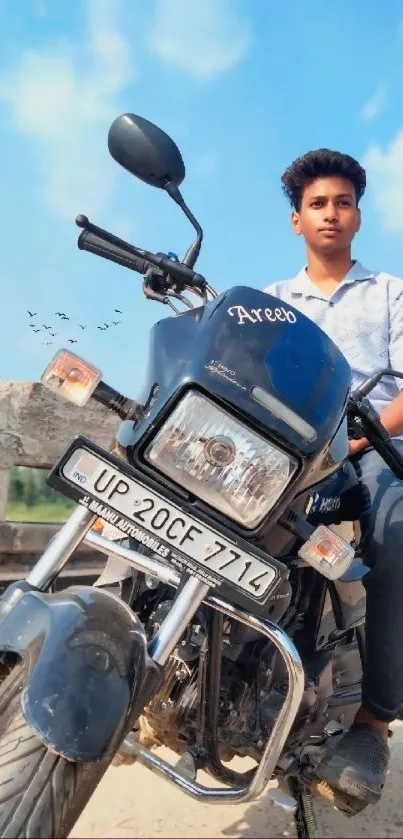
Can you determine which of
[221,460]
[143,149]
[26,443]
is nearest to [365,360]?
[143,149]

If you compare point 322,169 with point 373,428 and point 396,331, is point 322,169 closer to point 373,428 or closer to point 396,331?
point 396,331

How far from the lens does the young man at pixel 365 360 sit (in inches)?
76.1

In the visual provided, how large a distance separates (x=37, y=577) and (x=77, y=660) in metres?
0.25

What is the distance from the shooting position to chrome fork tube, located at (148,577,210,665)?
1.35 metres

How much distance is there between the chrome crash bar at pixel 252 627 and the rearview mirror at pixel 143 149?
863 millimetres

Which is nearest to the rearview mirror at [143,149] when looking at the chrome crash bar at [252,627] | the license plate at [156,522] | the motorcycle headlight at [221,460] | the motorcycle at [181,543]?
the motorcycle at [181,543]

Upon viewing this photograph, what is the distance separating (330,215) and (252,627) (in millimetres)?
1650

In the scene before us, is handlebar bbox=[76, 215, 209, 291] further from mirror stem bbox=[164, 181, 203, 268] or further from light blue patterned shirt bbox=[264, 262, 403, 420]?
light blue patterned shirt bbox=[264, 262, 403, 420]

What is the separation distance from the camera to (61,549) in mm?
1414

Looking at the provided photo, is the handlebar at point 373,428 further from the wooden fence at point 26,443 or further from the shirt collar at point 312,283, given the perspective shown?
the wooden fence at point 26,443

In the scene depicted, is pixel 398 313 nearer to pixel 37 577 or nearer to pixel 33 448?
pixel 37 577

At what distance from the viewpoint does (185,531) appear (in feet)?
4.47

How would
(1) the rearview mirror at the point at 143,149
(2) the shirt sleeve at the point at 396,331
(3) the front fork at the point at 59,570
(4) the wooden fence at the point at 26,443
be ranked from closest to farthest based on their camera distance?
(3) the front fork at the point at 59,570 → (1) the rearview mirror at the point at 143,149 → (2) the shirt sleeve at the point at 396,331 → (4) the wooden fence at the point at 26,443

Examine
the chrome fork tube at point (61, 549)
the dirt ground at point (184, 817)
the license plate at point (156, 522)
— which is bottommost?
the dirt ground at point (184, 817)
